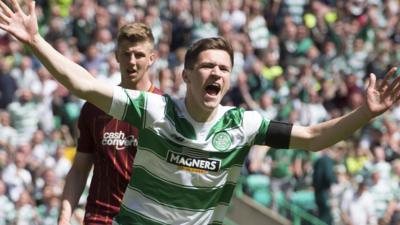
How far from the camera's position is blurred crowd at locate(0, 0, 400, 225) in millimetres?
15648

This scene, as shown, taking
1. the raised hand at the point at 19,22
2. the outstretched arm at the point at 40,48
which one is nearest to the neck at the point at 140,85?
the outstretched arm at the point at 40,48

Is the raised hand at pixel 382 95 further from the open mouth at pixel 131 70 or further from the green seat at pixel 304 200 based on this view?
the green seat at pixel 304 200

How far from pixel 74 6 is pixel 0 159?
580 cm

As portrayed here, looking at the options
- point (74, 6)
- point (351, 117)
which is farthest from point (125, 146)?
point (74, 6)

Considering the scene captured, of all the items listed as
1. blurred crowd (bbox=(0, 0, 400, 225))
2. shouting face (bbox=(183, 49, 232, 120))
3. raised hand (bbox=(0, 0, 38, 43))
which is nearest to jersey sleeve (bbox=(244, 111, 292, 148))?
shouting face (bbox=(183, 49, 232, 120))

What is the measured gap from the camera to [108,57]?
59.5ft

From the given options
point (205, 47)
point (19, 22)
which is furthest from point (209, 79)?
point (19, 22)

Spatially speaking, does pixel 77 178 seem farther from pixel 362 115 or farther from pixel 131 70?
pixel 362 115

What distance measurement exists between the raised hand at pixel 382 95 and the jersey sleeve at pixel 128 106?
4.27ft

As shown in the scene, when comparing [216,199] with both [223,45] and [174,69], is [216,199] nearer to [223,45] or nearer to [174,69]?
[223,45]

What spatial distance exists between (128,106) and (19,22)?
82 cm

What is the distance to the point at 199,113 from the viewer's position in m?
6.67

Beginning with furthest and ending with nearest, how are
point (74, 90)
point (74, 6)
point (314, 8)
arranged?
point (314, 8) → point (74, 6) → point (74, 90)

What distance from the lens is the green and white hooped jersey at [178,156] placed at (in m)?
6.59
